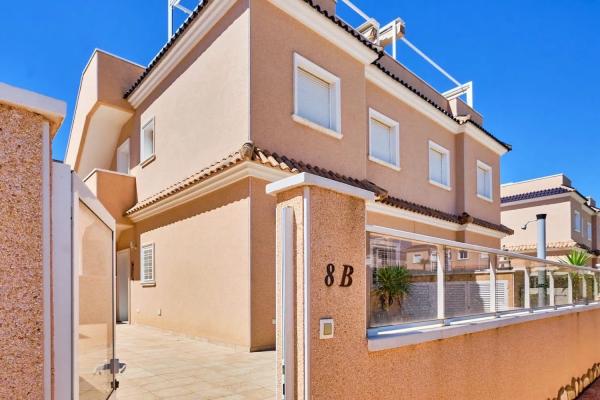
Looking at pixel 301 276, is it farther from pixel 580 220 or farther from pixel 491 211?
pixel 580 220

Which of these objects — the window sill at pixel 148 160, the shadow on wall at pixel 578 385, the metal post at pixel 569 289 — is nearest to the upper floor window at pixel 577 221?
the shadow on wall at pixel 578 385

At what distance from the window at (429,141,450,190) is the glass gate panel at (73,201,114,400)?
1316cm

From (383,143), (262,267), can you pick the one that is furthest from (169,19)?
(262,267)

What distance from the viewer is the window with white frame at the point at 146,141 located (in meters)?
12.7

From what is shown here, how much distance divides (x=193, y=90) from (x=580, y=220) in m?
32.0

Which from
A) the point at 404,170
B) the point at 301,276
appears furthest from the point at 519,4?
the point at 301,276

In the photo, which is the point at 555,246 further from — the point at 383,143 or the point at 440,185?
the point at 383,143

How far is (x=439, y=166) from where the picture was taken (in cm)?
1582

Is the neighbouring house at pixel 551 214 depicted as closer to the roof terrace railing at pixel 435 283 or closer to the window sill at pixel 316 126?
the window sill at pixel 316 126

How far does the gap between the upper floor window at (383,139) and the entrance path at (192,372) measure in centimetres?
744

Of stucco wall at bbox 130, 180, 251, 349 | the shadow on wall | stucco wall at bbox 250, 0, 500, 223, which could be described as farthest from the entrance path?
the shadow on wall

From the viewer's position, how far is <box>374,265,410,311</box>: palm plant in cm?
433

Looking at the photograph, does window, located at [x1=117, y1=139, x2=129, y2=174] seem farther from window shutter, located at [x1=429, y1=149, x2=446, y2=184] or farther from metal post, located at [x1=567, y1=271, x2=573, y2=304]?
metal post, located at [x1=567, y1=271, x2=573, y2=304]

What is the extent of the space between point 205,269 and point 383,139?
7.33 metres
